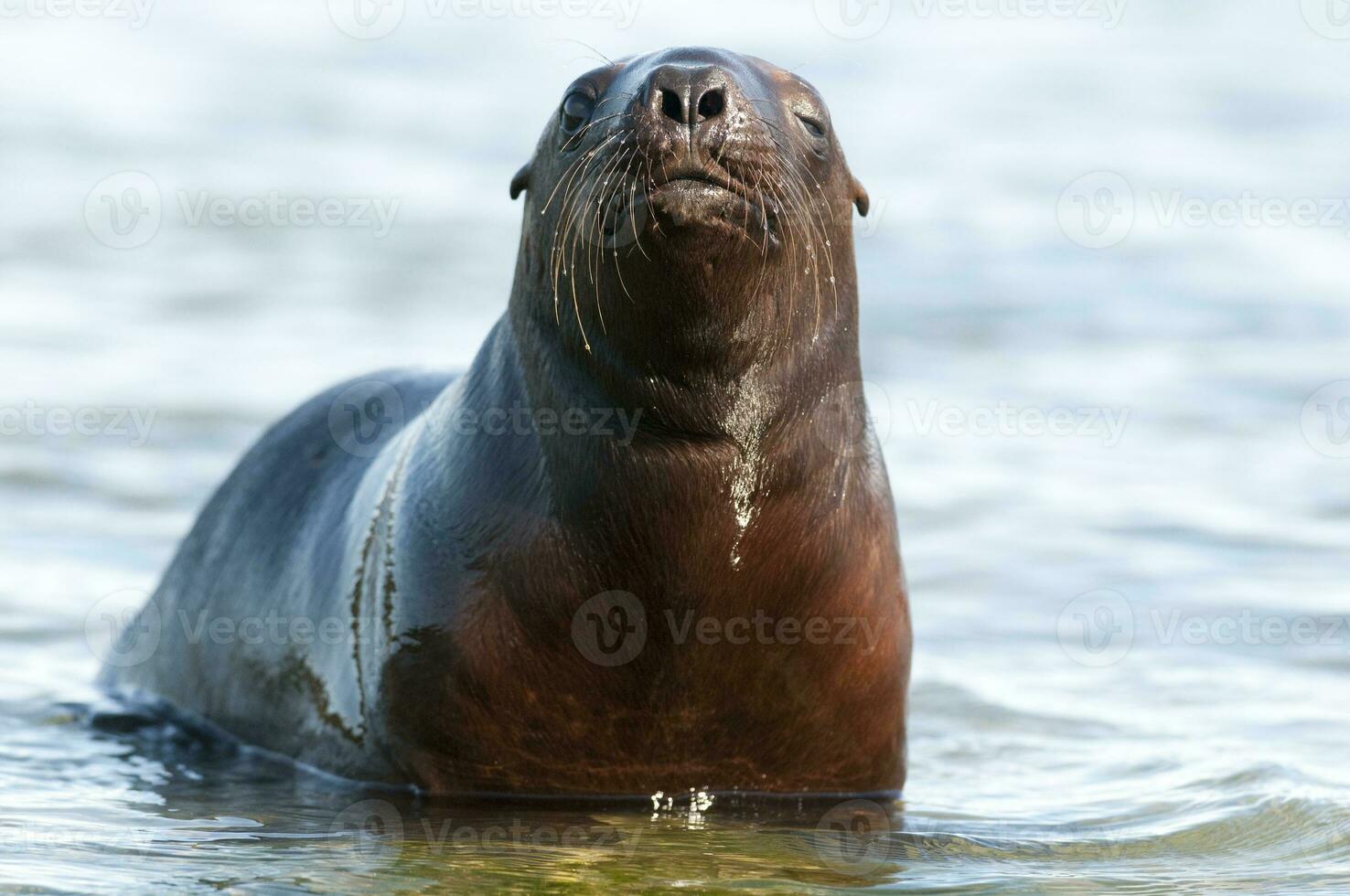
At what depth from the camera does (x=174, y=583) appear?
25.7 feet

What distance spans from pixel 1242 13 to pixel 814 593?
63.5ft

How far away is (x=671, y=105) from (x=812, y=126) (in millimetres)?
691

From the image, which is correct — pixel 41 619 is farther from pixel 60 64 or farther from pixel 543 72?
pixel 60 64

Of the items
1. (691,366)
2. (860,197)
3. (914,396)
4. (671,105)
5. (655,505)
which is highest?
(914,396)

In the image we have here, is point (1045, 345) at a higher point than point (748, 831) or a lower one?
higher

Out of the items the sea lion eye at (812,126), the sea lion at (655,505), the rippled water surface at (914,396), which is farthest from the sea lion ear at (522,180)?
the rippled water surface at (914,396)

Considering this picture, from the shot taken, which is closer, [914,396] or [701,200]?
[701,200]

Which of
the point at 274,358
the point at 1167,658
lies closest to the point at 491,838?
the point at 1167,658

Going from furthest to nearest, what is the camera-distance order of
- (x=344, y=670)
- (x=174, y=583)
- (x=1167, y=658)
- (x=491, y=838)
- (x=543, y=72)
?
1. (x=543, y=72)
2. (x=1167, y=658)
3. (x=174, y=583)
4. (x=344, y=670)
5. (x=491, y=838)

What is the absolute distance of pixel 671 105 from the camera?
509 centimetres

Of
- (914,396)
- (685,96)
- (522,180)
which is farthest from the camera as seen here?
(914,396)

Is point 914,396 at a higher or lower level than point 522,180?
higher

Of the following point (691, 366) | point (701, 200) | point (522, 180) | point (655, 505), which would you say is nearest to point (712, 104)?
point (701, 200)

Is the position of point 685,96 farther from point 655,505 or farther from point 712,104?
point 655,505
